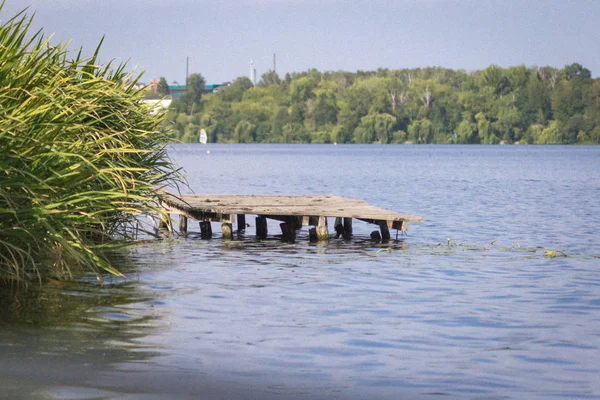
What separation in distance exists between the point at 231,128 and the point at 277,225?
15574 cm

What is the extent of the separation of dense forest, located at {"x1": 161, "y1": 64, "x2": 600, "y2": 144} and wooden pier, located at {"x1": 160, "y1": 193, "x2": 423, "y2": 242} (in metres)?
130

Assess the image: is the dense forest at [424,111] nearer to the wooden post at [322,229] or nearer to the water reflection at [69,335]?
the wooden post at [322,229]

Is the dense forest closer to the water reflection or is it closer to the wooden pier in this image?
the wooden pier

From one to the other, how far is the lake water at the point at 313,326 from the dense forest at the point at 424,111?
445 ft

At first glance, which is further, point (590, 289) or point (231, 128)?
point (231, 128)

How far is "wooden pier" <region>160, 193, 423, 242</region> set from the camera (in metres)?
18.3

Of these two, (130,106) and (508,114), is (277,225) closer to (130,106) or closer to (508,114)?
(130,106)

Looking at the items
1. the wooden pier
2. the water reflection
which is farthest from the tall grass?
the wooden pier

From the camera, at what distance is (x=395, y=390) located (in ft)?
24.9

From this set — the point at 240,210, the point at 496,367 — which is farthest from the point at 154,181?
the point at 496,367

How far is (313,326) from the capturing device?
10.0 meters

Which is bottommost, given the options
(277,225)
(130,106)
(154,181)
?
(277,225)

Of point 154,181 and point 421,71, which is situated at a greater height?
point 421,71

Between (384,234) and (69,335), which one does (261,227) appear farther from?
(69,335)
